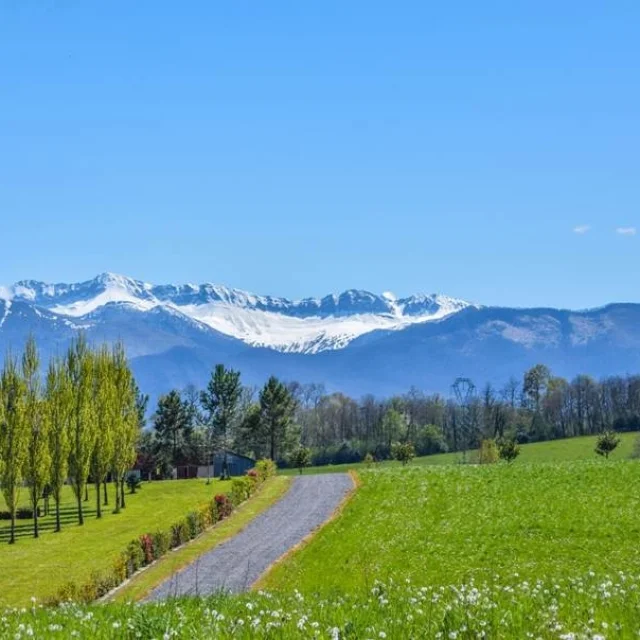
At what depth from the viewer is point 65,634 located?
7.20 meters

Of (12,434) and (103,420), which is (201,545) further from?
(103,420)

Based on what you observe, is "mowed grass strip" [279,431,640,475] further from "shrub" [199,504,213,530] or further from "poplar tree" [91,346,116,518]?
"shrub" [199,504,213,530]

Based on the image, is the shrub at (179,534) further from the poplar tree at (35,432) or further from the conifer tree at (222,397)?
the conifer tree at (222,397)

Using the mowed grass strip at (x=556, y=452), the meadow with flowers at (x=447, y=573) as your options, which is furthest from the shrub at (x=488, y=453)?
the meadow with flowers at (x=447, y=573)

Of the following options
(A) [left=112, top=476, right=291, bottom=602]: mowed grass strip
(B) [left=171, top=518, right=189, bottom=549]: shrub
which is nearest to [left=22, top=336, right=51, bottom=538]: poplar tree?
(A) [left=112, top=476, right=291, bottom=602]: mowed grass strip

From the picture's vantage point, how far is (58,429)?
176 ft

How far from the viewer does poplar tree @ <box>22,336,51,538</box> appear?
168 feet

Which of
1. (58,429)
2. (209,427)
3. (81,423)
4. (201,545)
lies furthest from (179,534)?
(209,427)

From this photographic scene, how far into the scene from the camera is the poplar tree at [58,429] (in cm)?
5319

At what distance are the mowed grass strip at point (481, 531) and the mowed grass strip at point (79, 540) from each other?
35.1 feet

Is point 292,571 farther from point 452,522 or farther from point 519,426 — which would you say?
point 519,426

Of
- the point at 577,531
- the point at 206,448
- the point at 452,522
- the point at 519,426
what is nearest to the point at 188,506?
the point at 452,522

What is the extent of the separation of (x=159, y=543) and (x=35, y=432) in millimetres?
17925

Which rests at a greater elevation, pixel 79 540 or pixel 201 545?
pixel 201 545
